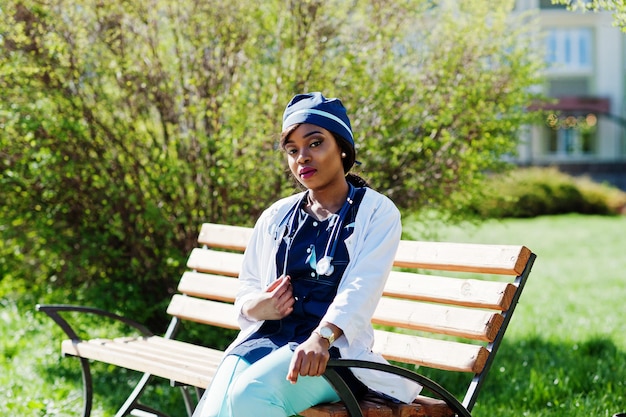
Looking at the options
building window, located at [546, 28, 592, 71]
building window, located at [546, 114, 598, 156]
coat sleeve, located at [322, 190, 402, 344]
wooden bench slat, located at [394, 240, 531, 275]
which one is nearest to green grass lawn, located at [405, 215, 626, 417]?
wooden bench slat, located at [394, 240, 531, 275]

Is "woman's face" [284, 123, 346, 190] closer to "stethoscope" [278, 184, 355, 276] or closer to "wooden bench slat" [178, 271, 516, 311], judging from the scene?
"stethoscope" [278, 184, 355, 276]

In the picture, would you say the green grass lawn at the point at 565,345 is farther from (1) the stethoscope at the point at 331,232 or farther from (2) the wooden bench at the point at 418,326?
(1) the stethoscope at the point at 331,232

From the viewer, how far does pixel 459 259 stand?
11.0 feet

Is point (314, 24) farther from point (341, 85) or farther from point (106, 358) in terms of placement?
point (106, 358)

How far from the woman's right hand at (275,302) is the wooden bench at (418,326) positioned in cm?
36

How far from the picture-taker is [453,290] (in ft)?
11.0

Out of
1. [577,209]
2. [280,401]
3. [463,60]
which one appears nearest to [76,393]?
[280,401]

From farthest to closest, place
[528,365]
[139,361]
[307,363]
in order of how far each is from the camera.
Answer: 1. [528,365]
2. [139,361]
3. [307,363]

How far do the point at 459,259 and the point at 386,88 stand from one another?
258cm

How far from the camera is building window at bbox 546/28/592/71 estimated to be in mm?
35250

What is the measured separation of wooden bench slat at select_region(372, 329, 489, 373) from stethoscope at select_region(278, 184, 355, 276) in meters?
0.55

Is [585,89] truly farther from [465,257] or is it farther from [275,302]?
[275,302]

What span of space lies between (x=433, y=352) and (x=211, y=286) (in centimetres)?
150

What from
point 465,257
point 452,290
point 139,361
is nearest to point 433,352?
point 452,290
